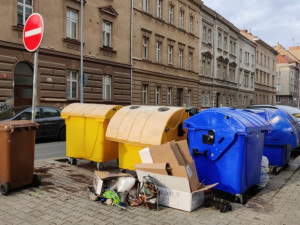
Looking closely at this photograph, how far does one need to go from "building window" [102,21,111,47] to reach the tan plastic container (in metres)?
16.1

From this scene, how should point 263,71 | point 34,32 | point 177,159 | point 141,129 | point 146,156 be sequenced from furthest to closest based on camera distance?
point 263,71, point 141,129, point 34,32, point 146,156, point 177,159

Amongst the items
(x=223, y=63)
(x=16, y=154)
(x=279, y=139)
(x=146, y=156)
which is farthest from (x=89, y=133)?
(x=223, y=63)

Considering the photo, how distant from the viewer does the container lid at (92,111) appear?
6238 mm

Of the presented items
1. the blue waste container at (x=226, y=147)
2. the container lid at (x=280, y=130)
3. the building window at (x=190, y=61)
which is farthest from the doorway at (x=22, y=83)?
the building window at (x=190, y=61)

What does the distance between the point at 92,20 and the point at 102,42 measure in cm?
157

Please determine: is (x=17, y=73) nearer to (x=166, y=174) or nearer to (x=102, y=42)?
(x=102, y=42)

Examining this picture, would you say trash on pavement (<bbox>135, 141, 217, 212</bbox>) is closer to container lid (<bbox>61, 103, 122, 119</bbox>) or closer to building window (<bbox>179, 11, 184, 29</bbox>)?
container lid (<bbox>61, 103, 122, 119</bbox>)

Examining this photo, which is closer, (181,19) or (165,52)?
(165,52)

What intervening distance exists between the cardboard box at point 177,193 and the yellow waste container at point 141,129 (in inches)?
30.6

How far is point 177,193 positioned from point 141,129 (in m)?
1.44

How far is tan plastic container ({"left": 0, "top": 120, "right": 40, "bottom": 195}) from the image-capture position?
463 centimetres

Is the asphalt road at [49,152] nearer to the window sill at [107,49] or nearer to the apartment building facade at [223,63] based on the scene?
the window sill at [107,49]

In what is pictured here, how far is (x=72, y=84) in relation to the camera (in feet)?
59.3

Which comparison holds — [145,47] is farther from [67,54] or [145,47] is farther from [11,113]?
[11,113]
